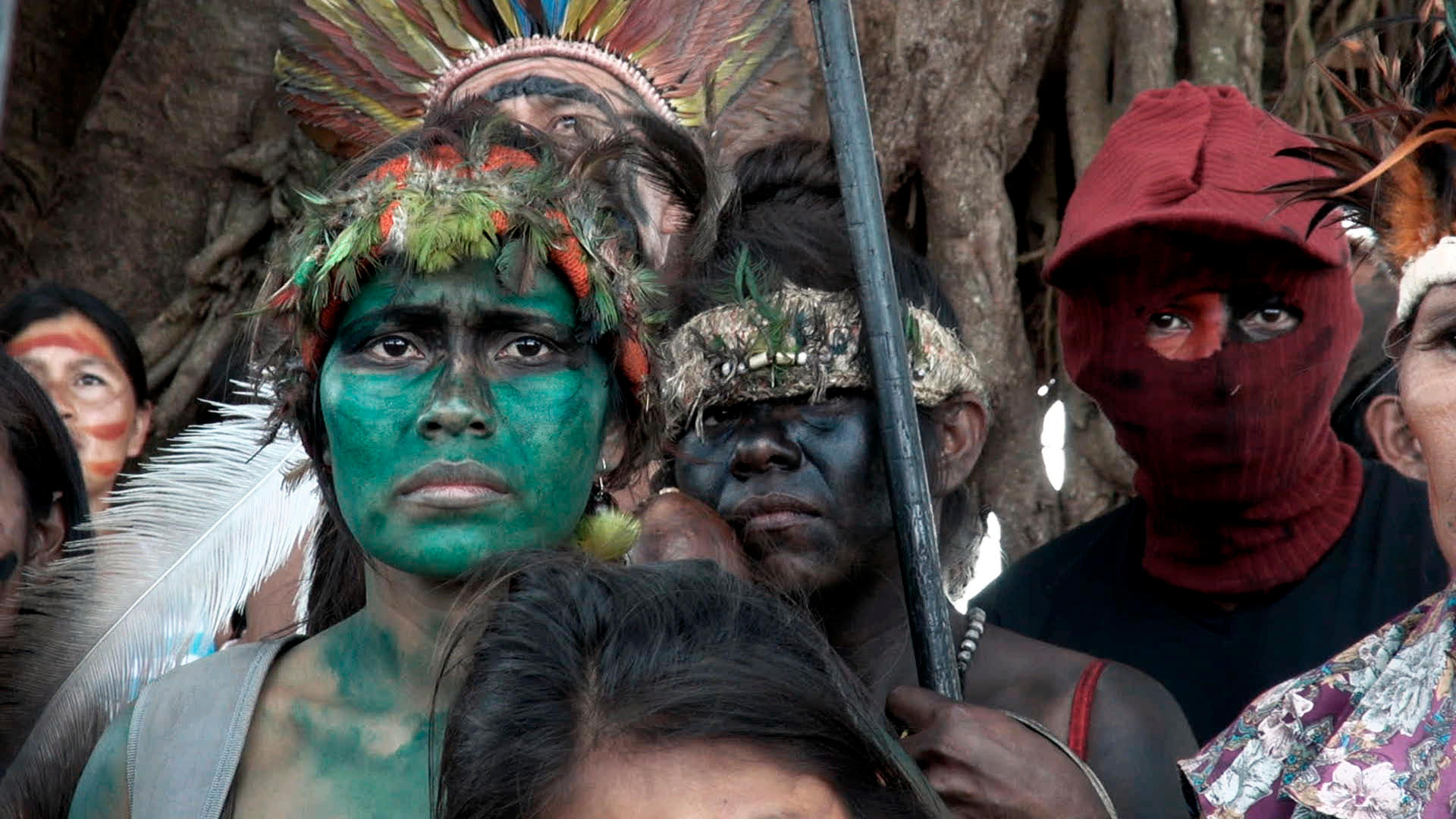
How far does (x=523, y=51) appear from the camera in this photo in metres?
3.89

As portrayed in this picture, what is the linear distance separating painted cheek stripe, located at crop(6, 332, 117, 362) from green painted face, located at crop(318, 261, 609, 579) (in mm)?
2049

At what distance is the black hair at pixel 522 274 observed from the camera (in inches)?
103

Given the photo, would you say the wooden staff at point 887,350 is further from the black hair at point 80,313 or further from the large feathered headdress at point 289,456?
the black hair at point 80,313

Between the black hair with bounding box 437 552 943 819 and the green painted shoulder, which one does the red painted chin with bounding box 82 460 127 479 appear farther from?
the black hair with bounding box 437 552 943 819

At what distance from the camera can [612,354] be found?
2.55 metres

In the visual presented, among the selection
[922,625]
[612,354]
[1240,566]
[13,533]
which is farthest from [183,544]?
[1240,566]

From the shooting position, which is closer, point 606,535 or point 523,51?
point 606,535

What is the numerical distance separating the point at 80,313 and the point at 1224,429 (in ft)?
8.49

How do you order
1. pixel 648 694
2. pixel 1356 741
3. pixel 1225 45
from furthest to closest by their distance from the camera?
pixel 1225 45, pixel 1356 741, pixel 648 694

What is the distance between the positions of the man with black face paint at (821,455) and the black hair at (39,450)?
945 millimetres

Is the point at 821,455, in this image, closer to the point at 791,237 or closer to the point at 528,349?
the point at 791,237

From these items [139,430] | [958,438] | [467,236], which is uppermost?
[467,236]

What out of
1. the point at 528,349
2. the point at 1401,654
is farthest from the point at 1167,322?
the point at 528,349

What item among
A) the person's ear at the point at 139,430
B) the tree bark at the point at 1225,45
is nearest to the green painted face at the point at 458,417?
the person's ear at the point at 139,430
